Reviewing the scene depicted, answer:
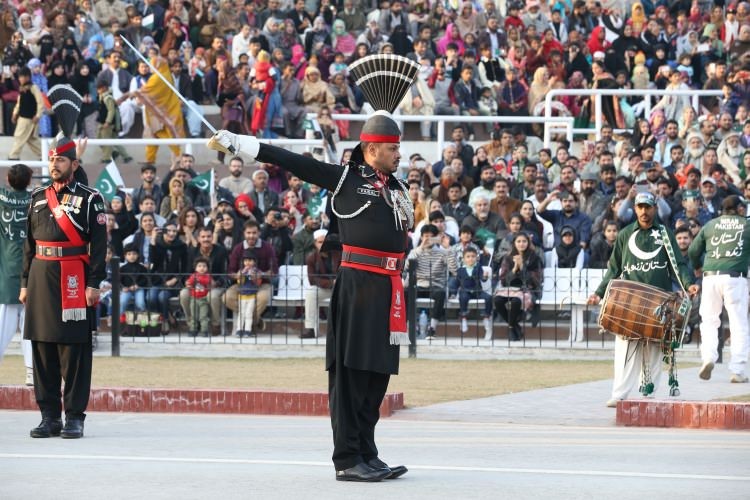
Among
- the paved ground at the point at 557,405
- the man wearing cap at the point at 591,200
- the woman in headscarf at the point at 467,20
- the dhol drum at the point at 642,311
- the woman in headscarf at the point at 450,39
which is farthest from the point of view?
the woman in headscarf at the point at 467,20

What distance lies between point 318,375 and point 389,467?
7632 millimetres

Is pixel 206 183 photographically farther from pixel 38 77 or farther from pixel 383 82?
pixel 383 82

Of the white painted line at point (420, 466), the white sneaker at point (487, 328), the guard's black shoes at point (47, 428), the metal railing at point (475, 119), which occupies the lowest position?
the white painted line at point (420, 466)

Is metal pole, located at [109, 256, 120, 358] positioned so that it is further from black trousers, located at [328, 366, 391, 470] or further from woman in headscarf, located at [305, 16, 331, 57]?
black trousers, located at [328, 366, 391, 470]

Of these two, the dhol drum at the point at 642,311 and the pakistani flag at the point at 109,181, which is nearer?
the dhol drum at the point at 642,311

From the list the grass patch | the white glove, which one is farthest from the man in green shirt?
the white glove

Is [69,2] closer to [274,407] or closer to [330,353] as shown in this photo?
[274,407]

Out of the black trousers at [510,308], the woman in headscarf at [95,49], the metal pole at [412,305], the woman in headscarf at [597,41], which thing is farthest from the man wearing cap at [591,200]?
the woman in headscarf at [95,49]

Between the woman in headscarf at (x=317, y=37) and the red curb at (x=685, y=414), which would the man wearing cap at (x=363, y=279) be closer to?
the red curb at (x=685, y=414)

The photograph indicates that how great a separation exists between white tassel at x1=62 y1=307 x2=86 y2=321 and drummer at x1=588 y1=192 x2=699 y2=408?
480cm

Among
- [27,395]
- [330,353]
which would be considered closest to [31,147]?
[27,395]

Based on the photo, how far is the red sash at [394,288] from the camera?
32.2 feet

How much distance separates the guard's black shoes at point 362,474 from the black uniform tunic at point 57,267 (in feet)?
11.0

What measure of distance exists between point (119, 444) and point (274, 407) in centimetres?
273
